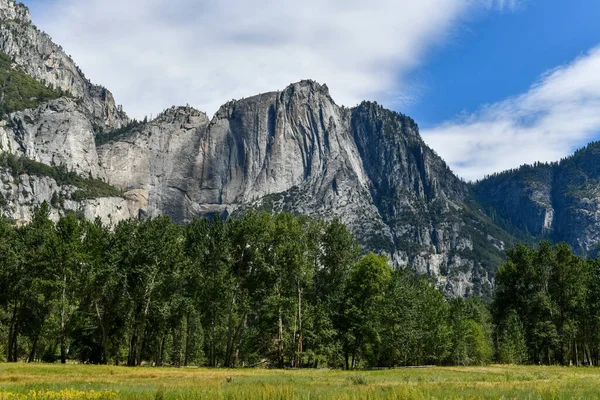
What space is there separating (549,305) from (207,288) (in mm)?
49108

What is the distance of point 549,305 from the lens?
71.4 m

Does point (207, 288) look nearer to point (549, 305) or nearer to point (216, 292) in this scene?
point (216, 292)

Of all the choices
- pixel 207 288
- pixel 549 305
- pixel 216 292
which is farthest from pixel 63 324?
pixel 549 305

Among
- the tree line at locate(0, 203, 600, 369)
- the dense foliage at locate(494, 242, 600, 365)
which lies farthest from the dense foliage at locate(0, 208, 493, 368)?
the dense foliage at locate(494, 242, 600, 365)

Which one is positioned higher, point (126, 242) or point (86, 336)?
point (126, 242)

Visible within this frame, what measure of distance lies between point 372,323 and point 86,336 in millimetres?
33459

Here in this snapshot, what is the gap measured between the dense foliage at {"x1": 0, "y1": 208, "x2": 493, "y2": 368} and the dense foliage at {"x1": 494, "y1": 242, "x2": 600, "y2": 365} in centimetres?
2049

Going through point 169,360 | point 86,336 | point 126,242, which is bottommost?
point 169,360

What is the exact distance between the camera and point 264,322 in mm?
55812

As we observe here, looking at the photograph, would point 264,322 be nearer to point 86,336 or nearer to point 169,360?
point 86,336

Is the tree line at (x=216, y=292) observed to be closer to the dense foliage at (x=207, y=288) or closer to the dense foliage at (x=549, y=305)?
the dense foliage at (x=207, y=288)

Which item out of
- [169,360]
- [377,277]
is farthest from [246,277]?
[169,360]

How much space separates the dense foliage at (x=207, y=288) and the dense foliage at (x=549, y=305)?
67.2 feet

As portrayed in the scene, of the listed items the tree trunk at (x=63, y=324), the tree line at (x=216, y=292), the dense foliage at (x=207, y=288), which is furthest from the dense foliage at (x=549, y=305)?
the tree trunk at (x=63, y=324)
